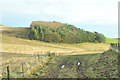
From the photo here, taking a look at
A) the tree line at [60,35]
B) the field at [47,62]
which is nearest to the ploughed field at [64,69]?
the field at [47,62]

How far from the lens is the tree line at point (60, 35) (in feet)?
201

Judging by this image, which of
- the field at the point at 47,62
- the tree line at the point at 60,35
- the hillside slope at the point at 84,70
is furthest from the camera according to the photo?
the tree line at the point at 60,35

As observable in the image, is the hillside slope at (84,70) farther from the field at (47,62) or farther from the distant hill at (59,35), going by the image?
the distant hill at (59,35)

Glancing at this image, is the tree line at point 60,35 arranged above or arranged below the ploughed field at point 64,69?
above

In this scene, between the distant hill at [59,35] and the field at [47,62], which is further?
the distant hill at [59,35]

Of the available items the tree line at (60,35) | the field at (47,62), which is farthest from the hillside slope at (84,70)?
the tree line at (60,35)

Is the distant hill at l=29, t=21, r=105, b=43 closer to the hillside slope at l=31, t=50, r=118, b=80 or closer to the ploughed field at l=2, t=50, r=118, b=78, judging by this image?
the ploughed field at l=2, t=50, r=118, b=78

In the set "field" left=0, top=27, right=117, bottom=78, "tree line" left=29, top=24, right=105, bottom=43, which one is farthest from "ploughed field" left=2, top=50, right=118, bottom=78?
"tree line" left=29, top=24, right=105, bottom=43

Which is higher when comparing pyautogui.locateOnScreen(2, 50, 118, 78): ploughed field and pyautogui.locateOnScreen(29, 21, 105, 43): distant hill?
pyautogui.locateOnScreen(29, 21, 105, 43): distant hill

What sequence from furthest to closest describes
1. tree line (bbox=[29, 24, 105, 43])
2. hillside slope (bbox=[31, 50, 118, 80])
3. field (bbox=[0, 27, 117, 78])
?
tree line (bbox=[29, 24, 105, 43]) < field (bbox=[0, 27, 117, 78]) < hillside slope (bbox=[31, 50, 118, 80])

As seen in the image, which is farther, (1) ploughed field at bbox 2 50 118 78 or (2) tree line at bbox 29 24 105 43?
(2) tree line at bbox 29 24 105 43

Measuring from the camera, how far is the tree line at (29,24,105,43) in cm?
6133

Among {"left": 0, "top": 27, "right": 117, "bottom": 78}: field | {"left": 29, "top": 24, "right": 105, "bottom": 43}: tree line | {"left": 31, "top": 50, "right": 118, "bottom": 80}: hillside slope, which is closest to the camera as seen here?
{"left": 31, "top": 50, "right": 118, "bottom": 80}: hillside slope

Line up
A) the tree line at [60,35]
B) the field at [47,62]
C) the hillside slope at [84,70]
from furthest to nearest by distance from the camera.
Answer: the tree line at [60,35] < the field at [47,62] < the hillside slope at [84,70]
